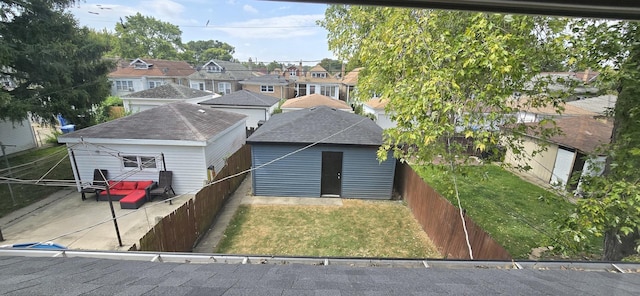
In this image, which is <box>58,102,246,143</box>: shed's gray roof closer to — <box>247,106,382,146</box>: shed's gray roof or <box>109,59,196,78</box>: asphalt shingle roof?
<box>247,106,382,146</box>: shed's gray roof

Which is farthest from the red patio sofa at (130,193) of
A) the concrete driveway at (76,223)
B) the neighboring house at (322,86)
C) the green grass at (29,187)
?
the neighboring house at (322,86)

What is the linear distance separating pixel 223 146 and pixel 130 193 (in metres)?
4.02

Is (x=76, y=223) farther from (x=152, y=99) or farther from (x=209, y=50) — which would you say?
(x=209, y=50)

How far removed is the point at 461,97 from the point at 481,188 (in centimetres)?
827

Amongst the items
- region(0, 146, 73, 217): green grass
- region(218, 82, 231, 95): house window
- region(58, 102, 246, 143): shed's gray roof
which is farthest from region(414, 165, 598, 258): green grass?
region(218, 82, 231, 95): house window

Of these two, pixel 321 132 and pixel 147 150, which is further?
pixel 321 132

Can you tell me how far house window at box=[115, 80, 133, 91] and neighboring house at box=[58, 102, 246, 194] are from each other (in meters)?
26.1

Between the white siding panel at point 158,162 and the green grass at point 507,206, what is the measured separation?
26.4 feet

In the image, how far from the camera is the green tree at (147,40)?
45656mm

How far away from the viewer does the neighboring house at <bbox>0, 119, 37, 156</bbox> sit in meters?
13.6

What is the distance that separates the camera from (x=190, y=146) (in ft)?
31.5

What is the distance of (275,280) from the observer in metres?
1.74

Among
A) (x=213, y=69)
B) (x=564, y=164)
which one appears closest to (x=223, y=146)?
(x=564, y=164)

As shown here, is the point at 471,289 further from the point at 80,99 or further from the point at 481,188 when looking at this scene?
the point at 80,99
